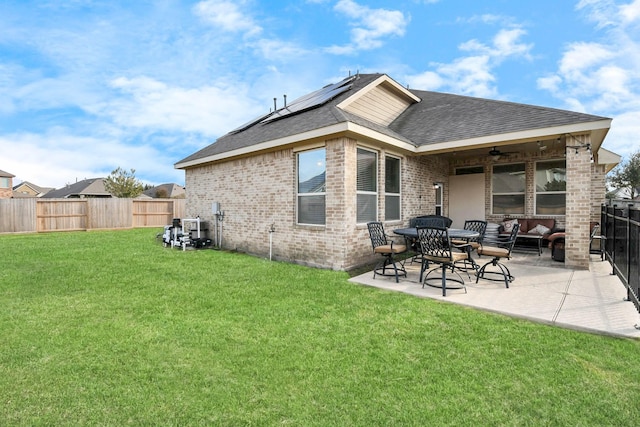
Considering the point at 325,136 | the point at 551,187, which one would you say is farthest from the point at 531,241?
the point at 325,136

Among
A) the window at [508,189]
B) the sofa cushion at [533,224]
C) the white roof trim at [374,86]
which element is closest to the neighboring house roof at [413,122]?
the white roof trim at [374,86]

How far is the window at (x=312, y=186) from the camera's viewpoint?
7.18m

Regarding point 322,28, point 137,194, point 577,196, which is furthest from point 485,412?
point 137,194

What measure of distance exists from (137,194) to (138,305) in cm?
3727

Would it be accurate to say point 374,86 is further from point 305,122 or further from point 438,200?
point 438,200

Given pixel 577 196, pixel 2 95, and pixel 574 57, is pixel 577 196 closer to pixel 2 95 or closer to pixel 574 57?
pixel 574 57

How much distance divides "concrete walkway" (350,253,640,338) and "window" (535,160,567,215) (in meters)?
3.00

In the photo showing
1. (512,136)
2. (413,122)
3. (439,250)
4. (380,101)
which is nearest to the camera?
(439,250)

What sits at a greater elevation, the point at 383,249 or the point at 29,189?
the point at 29,189

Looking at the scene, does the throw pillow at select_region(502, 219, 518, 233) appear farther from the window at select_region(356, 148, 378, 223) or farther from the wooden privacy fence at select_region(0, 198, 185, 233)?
the wooden privacy fence at select_region(0, 198, 185, 233)

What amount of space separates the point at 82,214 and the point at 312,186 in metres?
17.5

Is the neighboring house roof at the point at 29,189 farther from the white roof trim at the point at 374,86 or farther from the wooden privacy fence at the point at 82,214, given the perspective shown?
the white roof trim at the point at 374,86

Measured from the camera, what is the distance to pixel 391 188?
27.3 ft

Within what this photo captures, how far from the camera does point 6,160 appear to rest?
117 ft
